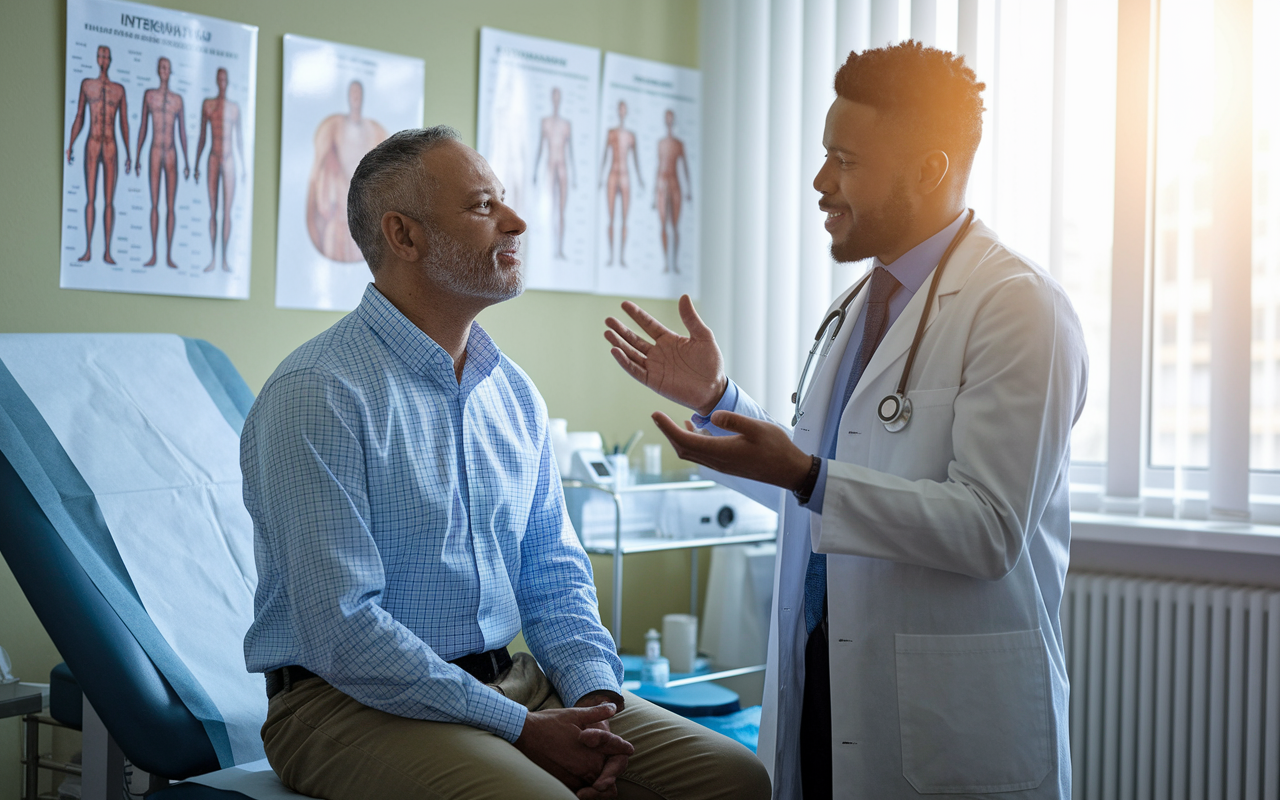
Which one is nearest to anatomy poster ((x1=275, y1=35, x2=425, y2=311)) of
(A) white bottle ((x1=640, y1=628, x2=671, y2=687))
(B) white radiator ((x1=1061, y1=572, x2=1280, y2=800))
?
(A) white bottle ((x1=640, y1=628, x2=671, y2=687))

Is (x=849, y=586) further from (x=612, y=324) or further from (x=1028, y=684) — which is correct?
(x=612, y=324)

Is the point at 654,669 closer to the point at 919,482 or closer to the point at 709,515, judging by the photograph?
the point at 709,515

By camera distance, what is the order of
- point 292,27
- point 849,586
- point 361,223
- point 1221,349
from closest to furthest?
point 849,586 → point 361,223 → point 1221,349 → point 292,27

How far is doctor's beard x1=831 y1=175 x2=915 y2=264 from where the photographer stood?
5.09 ft

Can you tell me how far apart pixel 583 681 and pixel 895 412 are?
0.61 m

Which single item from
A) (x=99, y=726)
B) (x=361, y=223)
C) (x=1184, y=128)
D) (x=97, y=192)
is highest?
(x=1184, y=128)

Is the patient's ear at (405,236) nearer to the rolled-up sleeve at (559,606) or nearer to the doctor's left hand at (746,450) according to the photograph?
the rolled-up sleeve at (559,606)

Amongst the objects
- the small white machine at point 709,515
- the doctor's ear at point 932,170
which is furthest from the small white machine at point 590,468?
the doctor's ear at point 932,170

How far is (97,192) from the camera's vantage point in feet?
7.27

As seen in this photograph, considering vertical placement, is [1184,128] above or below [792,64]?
below

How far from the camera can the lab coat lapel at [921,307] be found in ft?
4.86

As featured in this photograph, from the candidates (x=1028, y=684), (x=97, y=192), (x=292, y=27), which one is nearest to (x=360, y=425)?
(x=1028, y=684)

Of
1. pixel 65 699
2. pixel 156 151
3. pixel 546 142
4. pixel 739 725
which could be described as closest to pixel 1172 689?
pixel 739 725

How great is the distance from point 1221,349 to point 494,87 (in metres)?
1.91
